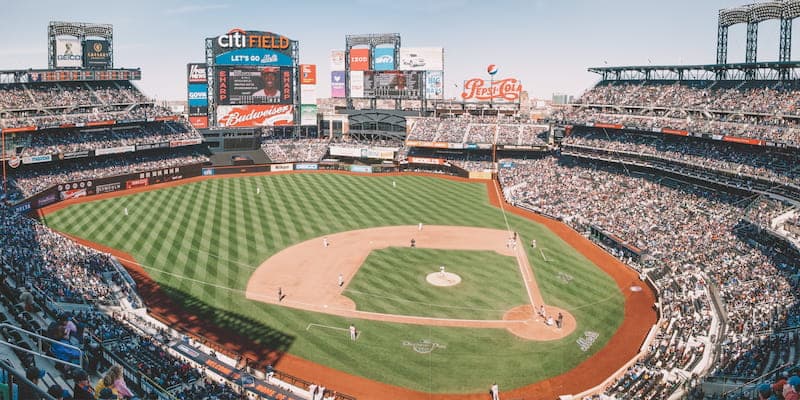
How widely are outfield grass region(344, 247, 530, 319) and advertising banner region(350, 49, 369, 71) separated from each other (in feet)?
157

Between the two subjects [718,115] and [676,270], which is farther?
[718,115]

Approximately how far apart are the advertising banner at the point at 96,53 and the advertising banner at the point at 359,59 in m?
31.8

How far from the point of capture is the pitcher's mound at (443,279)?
111 ft

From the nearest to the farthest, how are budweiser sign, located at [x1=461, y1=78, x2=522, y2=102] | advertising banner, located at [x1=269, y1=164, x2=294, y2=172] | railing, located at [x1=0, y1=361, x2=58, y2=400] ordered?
railing, located at [x1=0, y1=361, x2=58, y2=400], advertising banner, located at [x1=269, y1=164, x2=294, y2=172], budweiser sign, located at [x1=461, y1=78, x2=522, y2=102]

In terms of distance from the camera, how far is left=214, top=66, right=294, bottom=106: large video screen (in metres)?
73.3

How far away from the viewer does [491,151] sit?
74.0m

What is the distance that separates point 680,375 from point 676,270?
14.0 meters

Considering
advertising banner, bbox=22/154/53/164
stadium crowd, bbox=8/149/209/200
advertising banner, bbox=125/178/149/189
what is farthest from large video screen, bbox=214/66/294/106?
advertising banner, bbox=22/154/53/164

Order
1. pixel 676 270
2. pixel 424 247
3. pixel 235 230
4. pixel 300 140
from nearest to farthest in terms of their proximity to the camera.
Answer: pixel 676 270 < pixel 424 247 < pixel 235 230 < pixel 300 140

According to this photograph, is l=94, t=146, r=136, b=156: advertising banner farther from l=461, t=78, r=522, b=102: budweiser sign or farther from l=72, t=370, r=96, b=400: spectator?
l=72, t=370, r=96, b=400: spectator

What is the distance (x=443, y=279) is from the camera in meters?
34.4

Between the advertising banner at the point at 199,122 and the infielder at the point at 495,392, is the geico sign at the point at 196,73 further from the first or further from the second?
the infielder at the point at 495,392

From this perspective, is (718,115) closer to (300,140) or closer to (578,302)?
(578,302)

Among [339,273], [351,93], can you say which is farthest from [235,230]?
[351,93]
